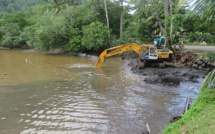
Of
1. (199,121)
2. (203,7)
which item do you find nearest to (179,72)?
(203,7)

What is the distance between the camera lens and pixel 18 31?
38781 mm

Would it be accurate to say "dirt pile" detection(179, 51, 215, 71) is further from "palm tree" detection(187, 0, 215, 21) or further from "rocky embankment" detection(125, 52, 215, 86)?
"palm tree" detection(187, 0, 215, 21)

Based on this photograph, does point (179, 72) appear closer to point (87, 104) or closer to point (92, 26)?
point (87, 104)

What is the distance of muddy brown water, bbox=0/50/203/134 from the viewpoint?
664cm

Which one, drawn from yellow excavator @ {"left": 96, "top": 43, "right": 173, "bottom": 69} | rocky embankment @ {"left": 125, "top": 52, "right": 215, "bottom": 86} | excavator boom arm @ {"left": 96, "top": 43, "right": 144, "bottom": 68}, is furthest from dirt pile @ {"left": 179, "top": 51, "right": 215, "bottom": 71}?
excavator boom arm @ {"left": 96, "top": 43, "right": 144, "bottom": 68}

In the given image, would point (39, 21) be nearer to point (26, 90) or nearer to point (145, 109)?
point (26, 90)

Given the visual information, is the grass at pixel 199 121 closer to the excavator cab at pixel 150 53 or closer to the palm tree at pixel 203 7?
the palm tree at pixel 203 7

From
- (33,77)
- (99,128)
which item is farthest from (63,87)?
(99,128)

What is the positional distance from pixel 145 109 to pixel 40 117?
11.7 feet

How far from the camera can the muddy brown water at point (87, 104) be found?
6.64 metres

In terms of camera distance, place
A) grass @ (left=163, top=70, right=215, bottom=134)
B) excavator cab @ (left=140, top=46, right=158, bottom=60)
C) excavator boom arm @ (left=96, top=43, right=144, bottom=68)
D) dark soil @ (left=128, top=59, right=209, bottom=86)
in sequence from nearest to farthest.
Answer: grass @ (left=163, top=70, right=215, bottom=134), dark soil @ (left=128, top=59, right=209, bottom=86), excavator cab @ (left=140, top=46, right=158, bottom=60), excavator boom arm @ (left=96, top=43, right=144, bottom=68)

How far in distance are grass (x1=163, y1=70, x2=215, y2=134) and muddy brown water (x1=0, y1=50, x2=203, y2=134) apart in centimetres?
109

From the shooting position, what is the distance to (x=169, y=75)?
13.7 metres

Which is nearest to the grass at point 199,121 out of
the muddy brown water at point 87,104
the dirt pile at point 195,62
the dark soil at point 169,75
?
the muddy brown water at point 87,104
